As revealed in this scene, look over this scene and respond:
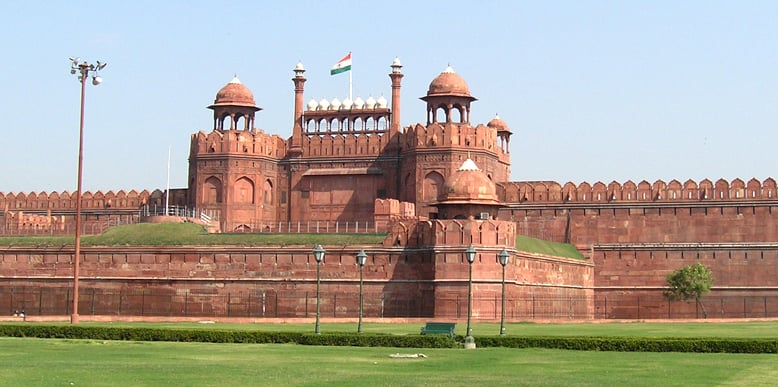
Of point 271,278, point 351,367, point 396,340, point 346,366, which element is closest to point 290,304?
point 271,278

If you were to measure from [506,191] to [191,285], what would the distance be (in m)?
17.8

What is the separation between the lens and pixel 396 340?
30.9 m

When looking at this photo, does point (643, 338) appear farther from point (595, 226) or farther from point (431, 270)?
point (595, 226)

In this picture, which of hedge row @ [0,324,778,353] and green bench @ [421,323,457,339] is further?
green bench @ [421,323,457,339]

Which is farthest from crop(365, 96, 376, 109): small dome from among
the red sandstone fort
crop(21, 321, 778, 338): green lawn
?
crop(21, 321, 778, 338): green lawn

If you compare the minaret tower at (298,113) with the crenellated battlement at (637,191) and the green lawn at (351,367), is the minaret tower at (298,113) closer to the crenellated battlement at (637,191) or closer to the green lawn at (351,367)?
the crenellated battlement at (637,191)

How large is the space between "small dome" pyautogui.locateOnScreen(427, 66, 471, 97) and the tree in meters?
13.4

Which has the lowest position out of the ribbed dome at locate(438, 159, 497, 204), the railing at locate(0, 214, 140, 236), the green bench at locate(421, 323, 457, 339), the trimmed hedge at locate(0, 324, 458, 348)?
the trimmed hedge at locate(0, 324, 458, 348)

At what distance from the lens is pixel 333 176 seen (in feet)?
222

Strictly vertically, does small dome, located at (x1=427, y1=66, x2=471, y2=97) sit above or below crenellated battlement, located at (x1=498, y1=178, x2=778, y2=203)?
above

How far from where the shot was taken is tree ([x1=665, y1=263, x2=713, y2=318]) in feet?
200

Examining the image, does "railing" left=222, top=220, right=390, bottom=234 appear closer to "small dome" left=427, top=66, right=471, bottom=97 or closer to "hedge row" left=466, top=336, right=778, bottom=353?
"small dome" left=427, top=66, right=471, bottom=97

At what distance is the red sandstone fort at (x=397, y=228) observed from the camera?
53906mm

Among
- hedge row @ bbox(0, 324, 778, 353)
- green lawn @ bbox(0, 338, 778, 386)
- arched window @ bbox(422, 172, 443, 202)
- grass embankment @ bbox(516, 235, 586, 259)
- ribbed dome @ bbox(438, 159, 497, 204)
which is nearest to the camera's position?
green lawn @ bbox(0, 338, 778, 386)
